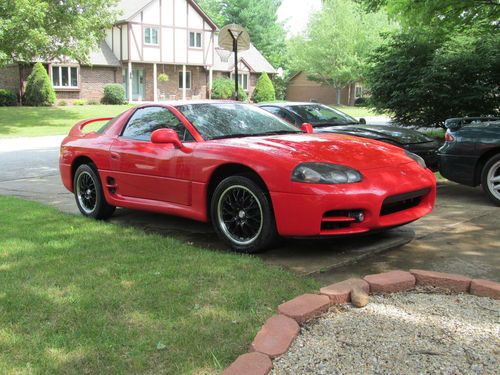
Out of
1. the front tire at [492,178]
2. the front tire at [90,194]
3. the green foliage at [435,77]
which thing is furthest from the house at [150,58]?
the front tire at [492,178]

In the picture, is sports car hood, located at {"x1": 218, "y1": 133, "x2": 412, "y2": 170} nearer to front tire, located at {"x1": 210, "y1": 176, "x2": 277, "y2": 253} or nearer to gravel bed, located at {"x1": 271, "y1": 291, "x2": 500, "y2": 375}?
front tire, located at {"x1": 210, "y1": 176, "x2": 277, "y2": 253}

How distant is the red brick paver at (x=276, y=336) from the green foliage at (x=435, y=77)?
399 inches

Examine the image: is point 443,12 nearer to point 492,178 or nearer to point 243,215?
point 492,178

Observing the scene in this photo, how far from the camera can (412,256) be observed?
462 centimetres

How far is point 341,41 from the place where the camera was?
51.9 meters

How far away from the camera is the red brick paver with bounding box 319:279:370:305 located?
11.1ft

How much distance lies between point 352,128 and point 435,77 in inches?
175

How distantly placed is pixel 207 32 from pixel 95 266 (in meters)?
41.1

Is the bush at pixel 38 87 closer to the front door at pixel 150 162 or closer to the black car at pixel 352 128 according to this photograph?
the black car at pixel 352 128

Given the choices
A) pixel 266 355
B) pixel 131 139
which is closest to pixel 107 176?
pixel 131 139

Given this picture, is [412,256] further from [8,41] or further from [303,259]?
[8,41]

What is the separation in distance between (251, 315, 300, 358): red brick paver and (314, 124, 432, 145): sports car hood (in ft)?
18.5

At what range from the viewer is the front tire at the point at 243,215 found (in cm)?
454

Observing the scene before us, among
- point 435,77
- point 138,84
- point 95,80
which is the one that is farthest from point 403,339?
point 138,84
